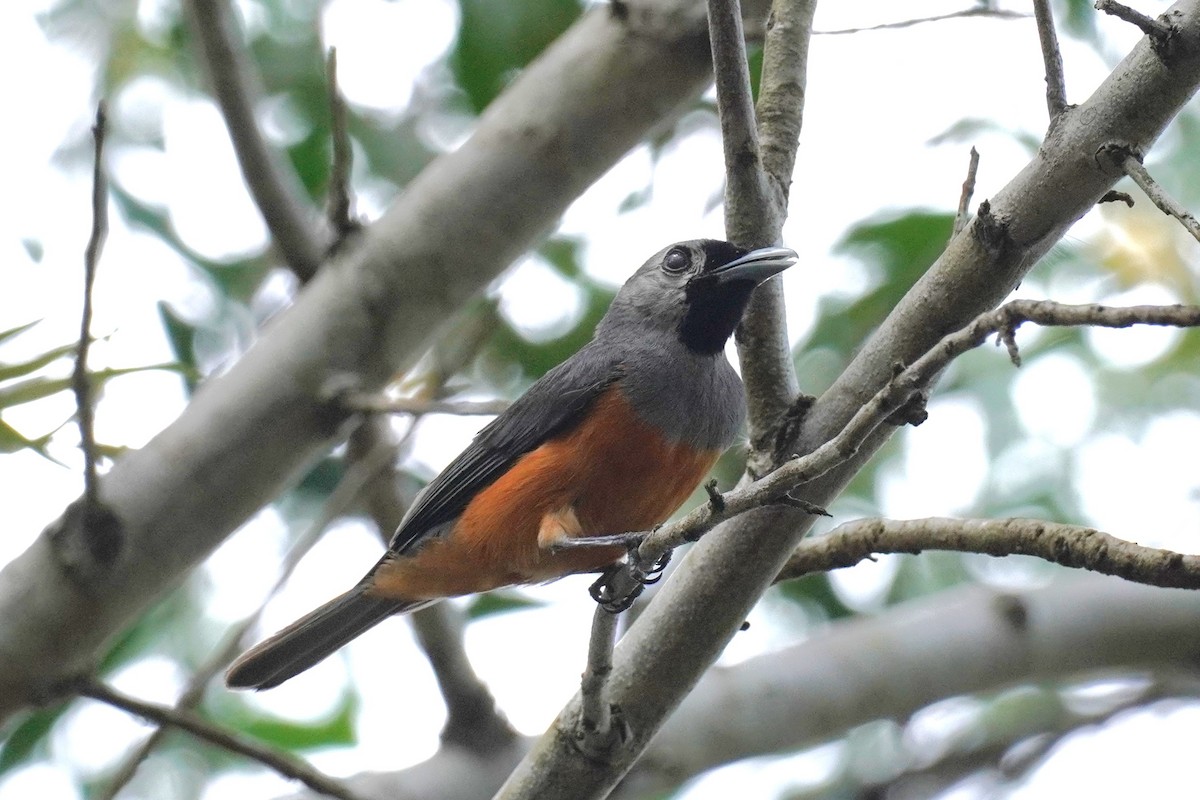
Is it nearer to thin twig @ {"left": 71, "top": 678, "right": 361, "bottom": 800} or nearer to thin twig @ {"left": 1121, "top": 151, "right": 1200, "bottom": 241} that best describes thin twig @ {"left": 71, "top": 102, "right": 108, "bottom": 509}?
thin twig @ {"left": 71, "top": 678, "right": 361, "bottom": 800}

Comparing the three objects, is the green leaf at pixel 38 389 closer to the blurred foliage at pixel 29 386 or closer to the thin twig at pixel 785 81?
the blurred foliage at pixel 29 386

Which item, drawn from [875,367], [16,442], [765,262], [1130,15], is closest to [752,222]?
[765,262]

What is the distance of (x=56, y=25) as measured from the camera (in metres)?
7.10

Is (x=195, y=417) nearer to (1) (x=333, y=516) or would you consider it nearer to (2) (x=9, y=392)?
(2) (x=9, y=392)

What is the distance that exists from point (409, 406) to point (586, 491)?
2.20ft

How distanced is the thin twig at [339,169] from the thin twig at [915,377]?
6.38 feet

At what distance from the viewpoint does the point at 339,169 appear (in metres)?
4.15

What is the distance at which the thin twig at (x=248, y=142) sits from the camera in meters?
4.36

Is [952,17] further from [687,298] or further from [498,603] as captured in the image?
[498,603]

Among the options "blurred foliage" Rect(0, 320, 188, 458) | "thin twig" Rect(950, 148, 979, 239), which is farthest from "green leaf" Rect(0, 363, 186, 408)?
"thin twig" Rect(950, 148, 979, 239)

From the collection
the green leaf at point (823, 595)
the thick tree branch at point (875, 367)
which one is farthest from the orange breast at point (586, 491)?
the green leaf at point (823, 595)

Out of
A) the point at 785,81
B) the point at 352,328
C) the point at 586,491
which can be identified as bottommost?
the point at 586,491

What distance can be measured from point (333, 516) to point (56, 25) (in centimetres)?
394

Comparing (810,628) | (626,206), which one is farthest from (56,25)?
(810,628)
